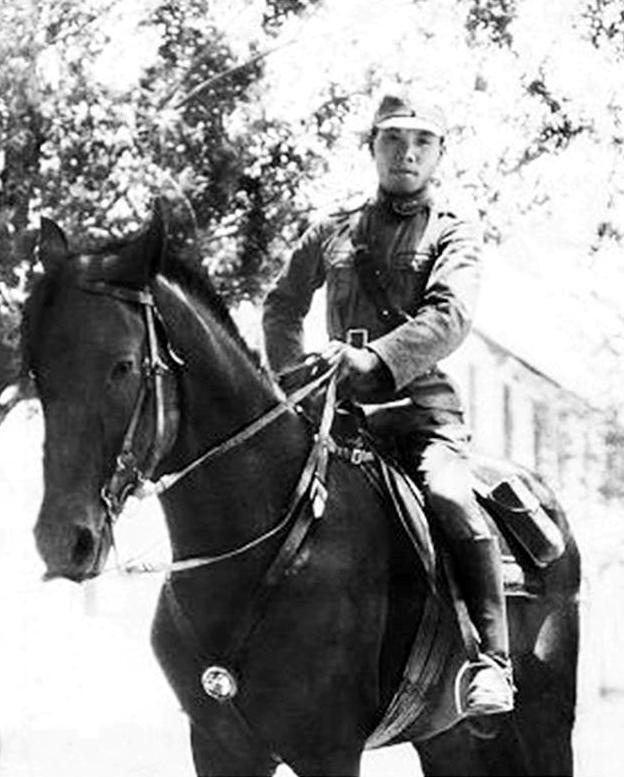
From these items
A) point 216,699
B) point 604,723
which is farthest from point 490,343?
point 216,699

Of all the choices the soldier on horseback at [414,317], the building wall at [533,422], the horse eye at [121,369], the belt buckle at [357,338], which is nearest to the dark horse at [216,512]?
the horse eye at [121,369]

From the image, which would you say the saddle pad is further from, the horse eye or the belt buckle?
the horse eye

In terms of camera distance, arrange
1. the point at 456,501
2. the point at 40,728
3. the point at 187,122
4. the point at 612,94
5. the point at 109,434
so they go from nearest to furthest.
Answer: the point at 109,434 → the point at 456,501 → the point at 40,728 → the point at 612,94 → the point at 187,122

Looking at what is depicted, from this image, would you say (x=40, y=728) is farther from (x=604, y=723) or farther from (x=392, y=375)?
(x=392, y=375)

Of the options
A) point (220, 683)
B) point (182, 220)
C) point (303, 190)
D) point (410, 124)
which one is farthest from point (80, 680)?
point (410, 124)

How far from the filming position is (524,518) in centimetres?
288

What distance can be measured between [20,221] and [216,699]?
205 cm

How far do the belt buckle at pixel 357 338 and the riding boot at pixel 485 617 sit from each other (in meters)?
0.33

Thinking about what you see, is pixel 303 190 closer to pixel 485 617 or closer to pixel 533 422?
pixel 533 422

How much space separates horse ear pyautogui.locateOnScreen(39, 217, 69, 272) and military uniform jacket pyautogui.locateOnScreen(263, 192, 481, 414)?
513 millimetres

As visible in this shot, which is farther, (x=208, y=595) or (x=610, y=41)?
(x=610, y=41)

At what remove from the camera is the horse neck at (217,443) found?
2.40 m

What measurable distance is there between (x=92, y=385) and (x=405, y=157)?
0.73 meters

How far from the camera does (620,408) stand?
4.21m
